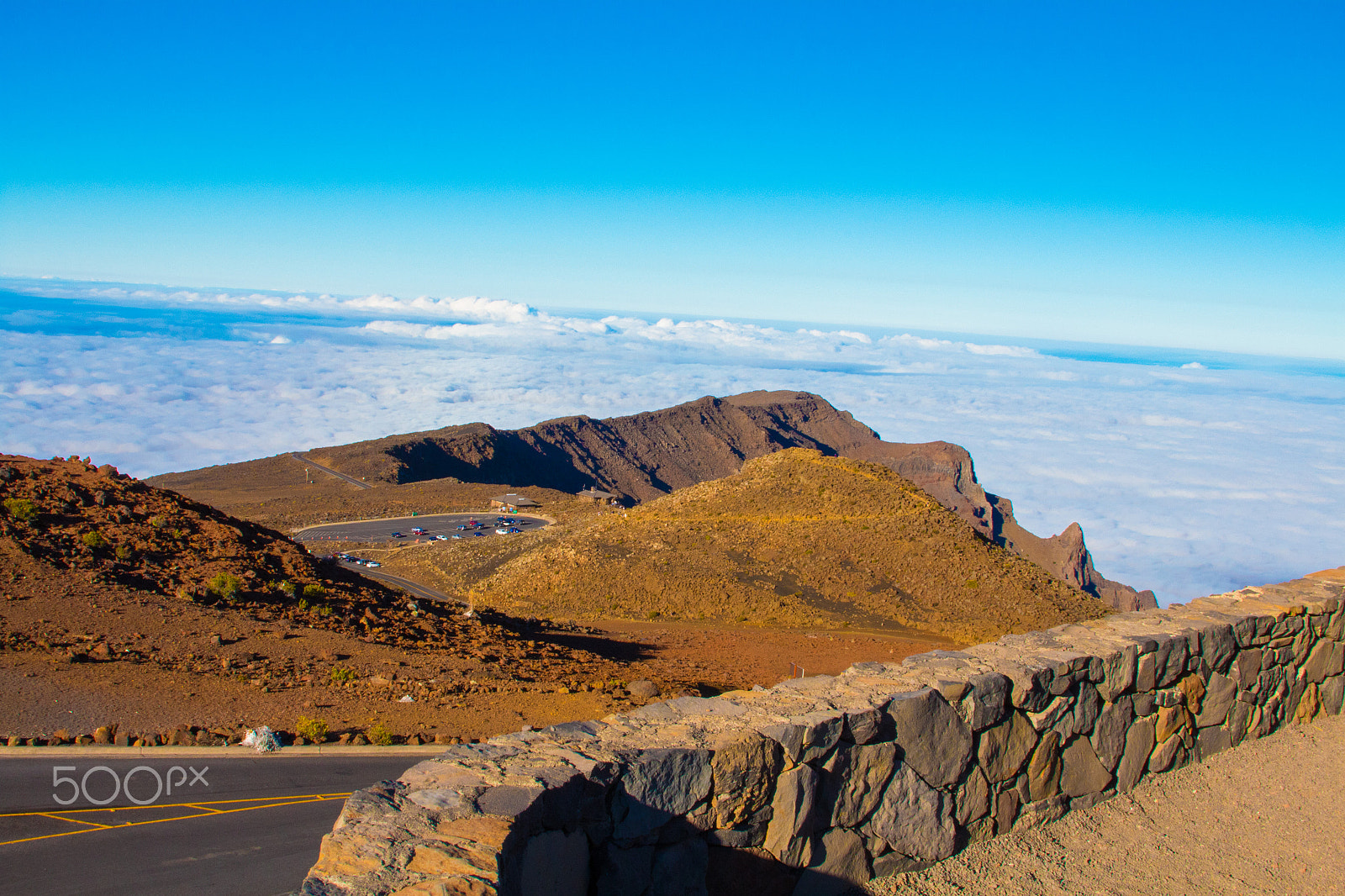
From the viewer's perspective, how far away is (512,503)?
77.6m

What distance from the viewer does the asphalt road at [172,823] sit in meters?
8.78

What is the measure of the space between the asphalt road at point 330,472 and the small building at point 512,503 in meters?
18.9

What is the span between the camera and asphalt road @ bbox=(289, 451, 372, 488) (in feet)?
295

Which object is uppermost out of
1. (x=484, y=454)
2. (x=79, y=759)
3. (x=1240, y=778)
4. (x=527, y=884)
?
(x=527, y=884)

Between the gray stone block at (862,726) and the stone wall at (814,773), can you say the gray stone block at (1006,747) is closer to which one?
the stone wall at (814,773)

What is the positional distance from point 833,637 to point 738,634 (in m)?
3.91

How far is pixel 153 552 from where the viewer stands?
74.7ft

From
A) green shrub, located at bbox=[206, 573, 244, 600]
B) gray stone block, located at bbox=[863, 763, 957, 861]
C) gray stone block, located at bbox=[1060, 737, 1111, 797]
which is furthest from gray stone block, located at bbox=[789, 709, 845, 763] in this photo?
green shrub, located at bbox=[206, 573, 244, 600]

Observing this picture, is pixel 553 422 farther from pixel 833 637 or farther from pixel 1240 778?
pixel 1240 778

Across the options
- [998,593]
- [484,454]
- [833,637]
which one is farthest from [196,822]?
[484,454]

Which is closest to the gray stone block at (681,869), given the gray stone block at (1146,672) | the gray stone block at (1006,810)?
the gray stone block at (1006,810)

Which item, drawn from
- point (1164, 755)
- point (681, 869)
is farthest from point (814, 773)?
point (1164, 755)

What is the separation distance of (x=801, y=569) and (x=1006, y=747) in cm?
3504

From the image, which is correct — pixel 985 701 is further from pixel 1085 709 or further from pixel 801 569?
pixel 801 569
